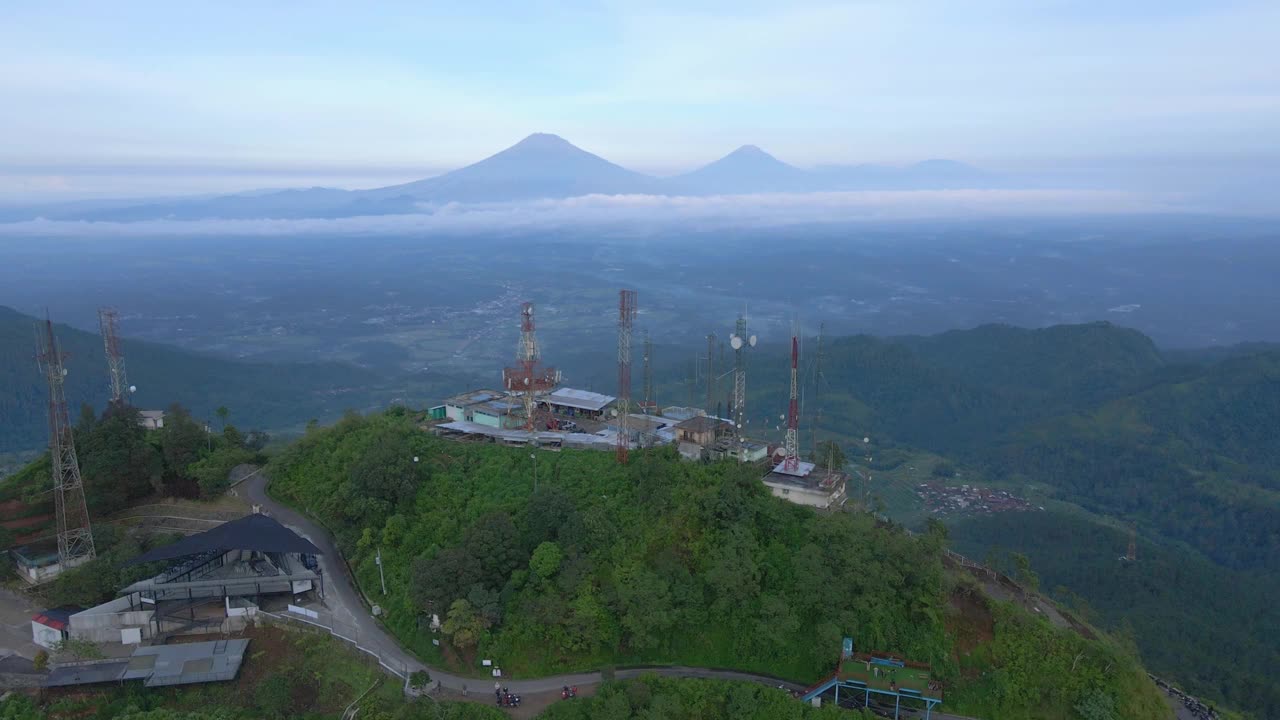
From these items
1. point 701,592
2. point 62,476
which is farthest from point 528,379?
point 62,476

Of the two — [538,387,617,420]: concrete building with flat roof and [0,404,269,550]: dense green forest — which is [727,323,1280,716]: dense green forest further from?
[0,404,269,550]: dense green forest

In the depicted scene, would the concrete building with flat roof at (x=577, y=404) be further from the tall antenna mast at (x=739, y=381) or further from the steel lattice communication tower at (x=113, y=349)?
the steel lattice communication tower at (x=113, y=349)

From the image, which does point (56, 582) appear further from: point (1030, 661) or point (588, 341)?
point (588, 341)

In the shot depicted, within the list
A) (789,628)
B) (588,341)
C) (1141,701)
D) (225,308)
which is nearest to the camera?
(1141,701)

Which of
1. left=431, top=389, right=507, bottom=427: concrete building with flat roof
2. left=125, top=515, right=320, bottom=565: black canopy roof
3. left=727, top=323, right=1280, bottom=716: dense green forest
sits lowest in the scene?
left=727, top=323, right=1280, bottom=716: dense green forest

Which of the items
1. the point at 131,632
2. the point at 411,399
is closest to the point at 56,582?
the point at 131,632

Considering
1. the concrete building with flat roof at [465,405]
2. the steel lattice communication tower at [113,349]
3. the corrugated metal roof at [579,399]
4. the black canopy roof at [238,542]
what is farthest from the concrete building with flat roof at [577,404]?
the steel lattice communication tower at [113,349]

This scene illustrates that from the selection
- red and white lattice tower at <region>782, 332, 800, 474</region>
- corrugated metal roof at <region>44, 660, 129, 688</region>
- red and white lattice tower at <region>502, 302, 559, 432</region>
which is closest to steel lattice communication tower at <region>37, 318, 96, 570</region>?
corrugated metal roof at <region>44, 660, 129, 688</region>
